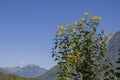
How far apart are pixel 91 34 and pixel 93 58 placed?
1.24 metres

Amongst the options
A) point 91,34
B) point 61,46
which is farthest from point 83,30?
point 61,46

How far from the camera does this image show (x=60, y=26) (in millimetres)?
14391

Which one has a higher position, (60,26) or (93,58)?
(60,26)

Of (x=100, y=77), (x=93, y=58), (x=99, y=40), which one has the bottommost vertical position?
(x=100, y=77)

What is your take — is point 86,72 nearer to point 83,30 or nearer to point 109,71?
point 109,71

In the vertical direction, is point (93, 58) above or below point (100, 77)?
above

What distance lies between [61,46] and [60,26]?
1022 mm

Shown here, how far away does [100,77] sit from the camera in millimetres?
14125

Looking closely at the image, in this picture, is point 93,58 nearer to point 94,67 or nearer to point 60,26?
point 94,67

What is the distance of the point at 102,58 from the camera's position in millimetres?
14258

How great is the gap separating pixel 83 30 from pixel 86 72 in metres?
2.11

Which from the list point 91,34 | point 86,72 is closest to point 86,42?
point 91,34

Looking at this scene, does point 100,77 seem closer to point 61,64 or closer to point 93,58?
point 93,58

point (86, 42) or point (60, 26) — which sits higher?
point (60, 26)
